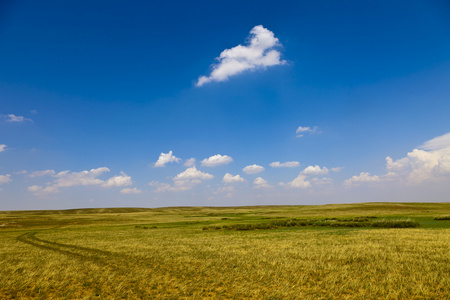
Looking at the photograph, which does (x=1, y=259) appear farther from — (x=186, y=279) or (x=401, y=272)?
(x=401, y=272)

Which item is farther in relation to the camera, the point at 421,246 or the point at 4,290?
the point at 421,246

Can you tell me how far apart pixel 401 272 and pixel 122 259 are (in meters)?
20.3

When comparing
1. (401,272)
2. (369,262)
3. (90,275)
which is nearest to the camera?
(401,272)

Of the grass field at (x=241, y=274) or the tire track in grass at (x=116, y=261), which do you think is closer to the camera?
the grass field at (x=241, y=274)

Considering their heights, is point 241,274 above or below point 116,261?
above

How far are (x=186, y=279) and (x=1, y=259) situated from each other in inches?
733

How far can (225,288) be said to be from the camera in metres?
13.9

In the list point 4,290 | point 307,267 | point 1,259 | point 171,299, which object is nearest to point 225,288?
point 171,299

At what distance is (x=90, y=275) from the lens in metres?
16.5

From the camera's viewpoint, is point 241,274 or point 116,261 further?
point 116,261

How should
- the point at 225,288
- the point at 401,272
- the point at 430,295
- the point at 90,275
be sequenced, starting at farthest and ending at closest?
the point at 90,275 → the point at 401,272 → the point at 225,288 → the point at 430,295

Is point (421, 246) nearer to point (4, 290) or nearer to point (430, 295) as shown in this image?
point (430, 295)

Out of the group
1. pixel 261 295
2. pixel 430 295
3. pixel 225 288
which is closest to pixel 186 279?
pixel 225 288

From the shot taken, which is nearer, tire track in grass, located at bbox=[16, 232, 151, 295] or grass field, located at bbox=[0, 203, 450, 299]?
grass field, located at bbox=[0, 203, 450, 299]
